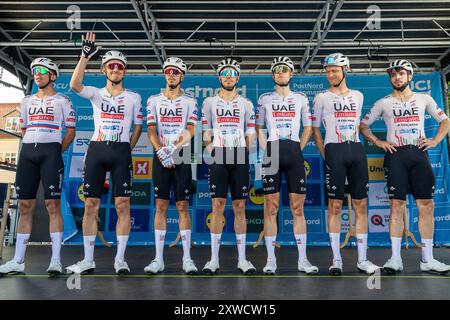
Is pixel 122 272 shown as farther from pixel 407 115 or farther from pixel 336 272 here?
pixel 407 115

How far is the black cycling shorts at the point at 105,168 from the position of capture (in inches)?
159

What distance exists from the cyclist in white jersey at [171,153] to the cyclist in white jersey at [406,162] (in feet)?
8.08

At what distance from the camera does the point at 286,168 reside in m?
4.16

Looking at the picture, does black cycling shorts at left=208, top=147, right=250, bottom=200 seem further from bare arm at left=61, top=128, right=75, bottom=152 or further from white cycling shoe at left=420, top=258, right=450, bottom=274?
white cycling shoe at left=420, top=258, right=450, bottom=274

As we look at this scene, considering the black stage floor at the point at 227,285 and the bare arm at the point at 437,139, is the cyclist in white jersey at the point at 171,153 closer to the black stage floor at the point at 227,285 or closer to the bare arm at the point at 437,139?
the black stage floor at the point at 227,285

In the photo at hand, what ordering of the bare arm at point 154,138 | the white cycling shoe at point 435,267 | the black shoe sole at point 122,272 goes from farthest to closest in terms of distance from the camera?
the bare arm at point 154,138
the white cycling shoe at point 435,267
the black shoe sole at point 122,272

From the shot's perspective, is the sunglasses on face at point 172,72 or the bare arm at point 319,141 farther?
the bare arm at point 319,141

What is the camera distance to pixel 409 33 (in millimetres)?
8844

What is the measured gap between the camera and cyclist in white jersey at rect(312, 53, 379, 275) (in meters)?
4.14

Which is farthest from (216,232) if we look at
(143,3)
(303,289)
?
(143,3)

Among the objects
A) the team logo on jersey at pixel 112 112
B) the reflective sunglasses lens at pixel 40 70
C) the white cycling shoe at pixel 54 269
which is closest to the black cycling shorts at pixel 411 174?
the team logo on jersey at pixel 112 112

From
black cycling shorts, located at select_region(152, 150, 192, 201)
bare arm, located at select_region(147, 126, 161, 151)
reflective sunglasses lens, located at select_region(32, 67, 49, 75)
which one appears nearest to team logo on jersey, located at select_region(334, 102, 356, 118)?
black cycling shorts, located at select_region(152, 150, 192, 201)

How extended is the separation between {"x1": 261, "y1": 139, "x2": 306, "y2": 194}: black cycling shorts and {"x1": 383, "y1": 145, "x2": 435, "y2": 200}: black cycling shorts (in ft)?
3.82

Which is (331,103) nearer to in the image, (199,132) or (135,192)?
(199,132)
